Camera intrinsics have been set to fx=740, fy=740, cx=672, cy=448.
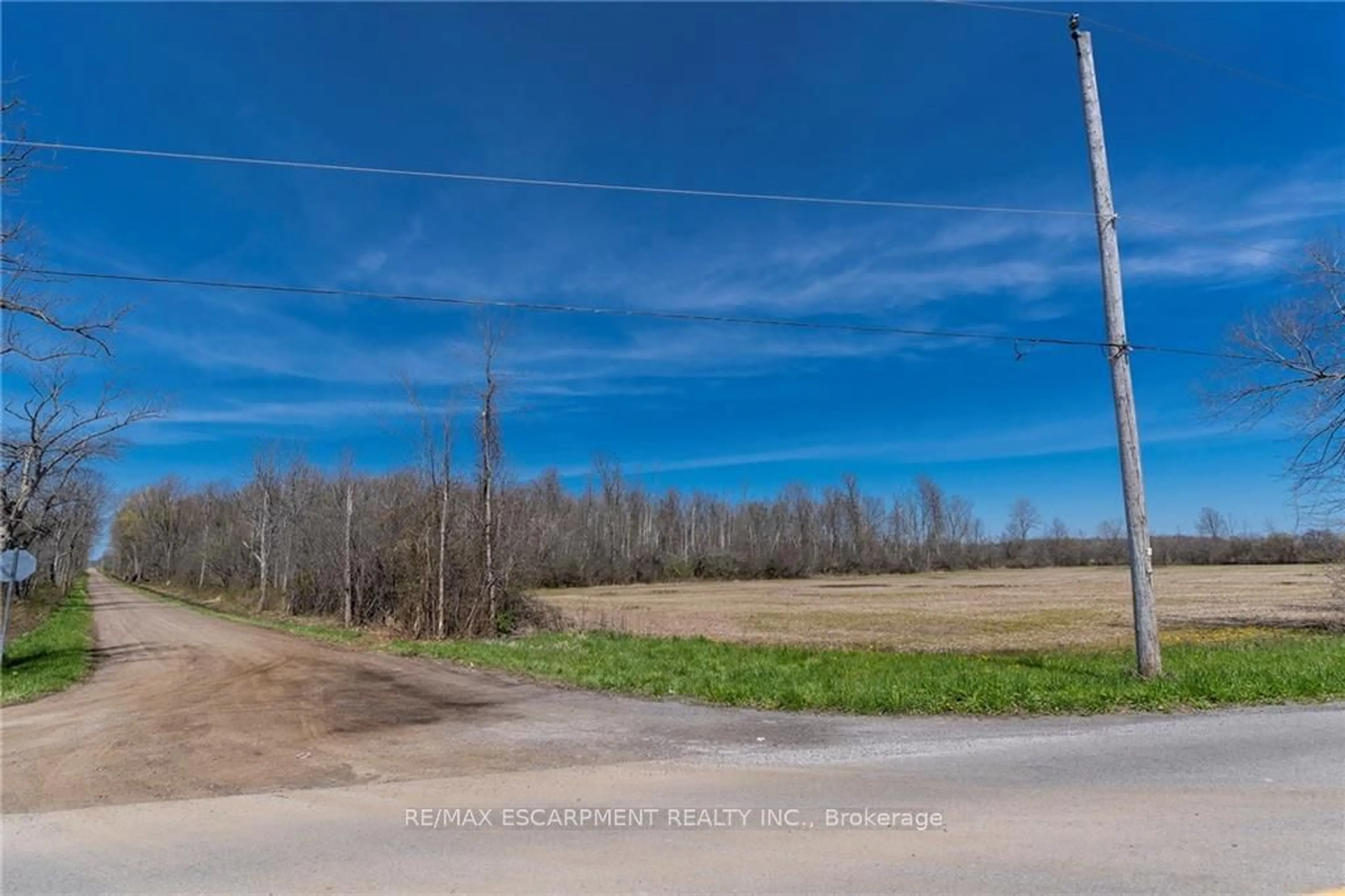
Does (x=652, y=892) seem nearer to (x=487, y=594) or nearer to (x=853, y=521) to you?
(x=487, y=594)

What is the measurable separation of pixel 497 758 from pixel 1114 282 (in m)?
10.5

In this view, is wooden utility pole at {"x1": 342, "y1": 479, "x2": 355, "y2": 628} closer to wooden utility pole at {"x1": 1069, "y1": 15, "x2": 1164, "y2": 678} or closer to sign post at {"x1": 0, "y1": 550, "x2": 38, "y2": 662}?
Answer: sign post at {"x1": 0, "y1": 550, "x2": 38, "y2": 662}

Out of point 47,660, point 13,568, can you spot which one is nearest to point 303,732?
point 13,568

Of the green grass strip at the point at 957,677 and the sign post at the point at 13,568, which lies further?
the sign post at the point at 13,568

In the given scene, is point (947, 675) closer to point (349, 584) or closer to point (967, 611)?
point (349, 584)

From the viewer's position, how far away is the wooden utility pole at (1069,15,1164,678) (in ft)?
32.9

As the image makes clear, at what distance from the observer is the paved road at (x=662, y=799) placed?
420 cm

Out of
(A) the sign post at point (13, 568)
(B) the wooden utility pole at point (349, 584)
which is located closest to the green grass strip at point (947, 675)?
(A) the sign post at point (13, 568)

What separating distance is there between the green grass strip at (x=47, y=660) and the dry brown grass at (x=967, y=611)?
13357 mm

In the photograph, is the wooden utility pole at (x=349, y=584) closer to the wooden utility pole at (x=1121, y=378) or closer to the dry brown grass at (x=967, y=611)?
the dry brown grass at (x=967, y=611)

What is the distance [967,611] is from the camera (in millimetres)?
39500

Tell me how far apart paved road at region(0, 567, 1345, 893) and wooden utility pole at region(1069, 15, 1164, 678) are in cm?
211

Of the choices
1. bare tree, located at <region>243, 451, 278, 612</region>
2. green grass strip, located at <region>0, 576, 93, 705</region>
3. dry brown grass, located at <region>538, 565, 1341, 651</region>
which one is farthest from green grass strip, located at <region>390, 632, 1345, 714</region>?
bare tree, located at <region>243, 451, 278, 612</region>

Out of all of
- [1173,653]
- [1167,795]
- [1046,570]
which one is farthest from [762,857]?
[1046,570]
